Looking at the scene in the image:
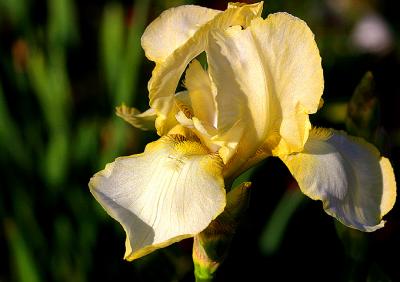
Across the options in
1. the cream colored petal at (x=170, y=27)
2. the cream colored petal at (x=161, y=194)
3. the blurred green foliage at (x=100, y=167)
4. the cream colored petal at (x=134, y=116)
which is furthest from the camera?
the blurred green foliage at (x=100, y=167)

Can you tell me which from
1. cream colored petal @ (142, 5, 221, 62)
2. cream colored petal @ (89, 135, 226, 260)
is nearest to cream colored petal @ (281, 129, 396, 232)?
cream colored petal @ (89, 135, 226, 260)

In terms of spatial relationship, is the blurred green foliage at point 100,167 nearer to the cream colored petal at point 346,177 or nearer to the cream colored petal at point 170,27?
the cream colored petal at point 346,177

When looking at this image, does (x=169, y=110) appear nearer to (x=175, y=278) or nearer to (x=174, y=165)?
(x=174, y=165)

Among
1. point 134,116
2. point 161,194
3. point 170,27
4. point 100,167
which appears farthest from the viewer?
point 100,167

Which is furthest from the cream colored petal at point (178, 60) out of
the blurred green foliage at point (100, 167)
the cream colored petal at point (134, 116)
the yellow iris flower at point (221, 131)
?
the blurred green foliage at point (100, 167)

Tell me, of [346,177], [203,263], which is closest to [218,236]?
[203,263]

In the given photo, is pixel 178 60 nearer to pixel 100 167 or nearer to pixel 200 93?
pixel 200 93

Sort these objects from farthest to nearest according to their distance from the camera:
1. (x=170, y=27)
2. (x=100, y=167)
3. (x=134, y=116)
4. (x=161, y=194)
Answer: (x=100, y=167), (x=134, y=116), (x=170, y=27), (x=161, y=194)

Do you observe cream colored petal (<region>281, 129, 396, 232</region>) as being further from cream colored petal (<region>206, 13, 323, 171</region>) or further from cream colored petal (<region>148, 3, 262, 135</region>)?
cream colored petal (<region>148, 3, 262, 135</region>)
